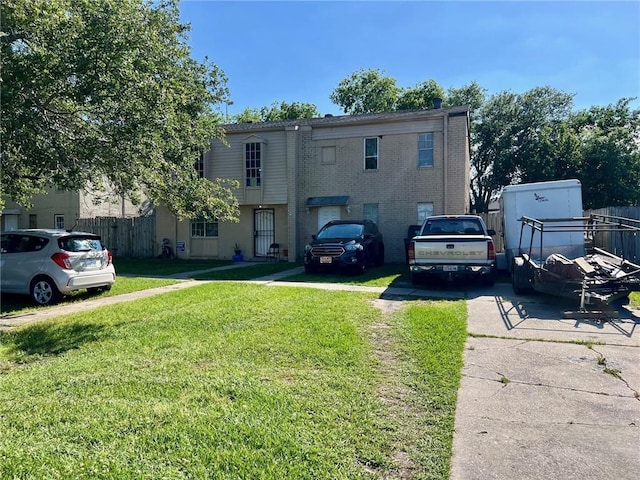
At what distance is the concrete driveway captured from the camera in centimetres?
290

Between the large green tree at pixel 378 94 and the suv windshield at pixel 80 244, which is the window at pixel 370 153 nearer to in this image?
the suv windshield at pixel 80 244

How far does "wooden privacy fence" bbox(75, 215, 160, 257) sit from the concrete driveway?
59.9 ft

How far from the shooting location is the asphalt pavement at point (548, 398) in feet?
9.54

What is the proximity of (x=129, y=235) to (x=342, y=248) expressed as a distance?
45.2 ft

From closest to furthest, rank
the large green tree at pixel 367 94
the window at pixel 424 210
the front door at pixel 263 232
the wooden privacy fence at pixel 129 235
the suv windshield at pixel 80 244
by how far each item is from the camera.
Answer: the suv windshield at pixel 80 244
the window at pixel 424 210
the front door at pixel 263 232
the wooden privacy fence at pixel 129 235
the large green tree at pixel 367 94

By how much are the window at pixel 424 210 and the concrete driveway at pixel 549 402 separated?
10.6 meters

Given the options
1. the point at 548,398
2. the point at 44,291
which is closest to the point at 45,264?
the point at 44,291

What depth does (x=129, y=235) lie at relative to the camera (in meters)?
22.0

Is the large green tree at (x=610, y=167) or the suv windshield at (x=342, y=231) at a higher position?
the large green tree at (x=610, y=167)

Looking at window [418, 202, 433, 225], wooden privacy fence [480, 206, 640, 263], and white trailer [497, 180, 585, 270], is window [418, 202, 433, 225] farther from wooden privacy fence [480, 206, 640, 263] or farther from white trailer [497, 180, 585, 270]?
wooden privacy fence [480, 206, 640, 263]

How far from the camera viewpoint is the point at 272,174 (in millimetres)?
19047

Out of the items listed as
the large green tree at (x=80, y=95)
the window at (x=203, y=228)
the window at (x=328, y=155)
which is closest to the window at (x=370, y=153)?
the window at (x=328, y=155)

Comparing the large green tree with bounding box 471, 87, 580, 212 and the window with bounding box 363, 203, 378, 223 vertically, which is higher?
the large green tree with bounding box 471, 87, 580, 212

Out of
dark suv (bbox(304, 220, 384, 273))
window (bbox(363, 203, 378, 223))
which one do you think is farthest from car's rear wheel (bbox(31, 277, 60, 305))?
window (bbox(363, 203, 378, 223))
